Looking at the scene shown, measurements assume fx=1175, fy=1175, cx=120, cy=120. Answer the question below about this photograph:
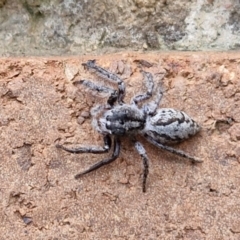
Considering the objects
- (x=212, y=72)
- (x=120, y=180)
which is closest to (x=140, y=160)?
(x=120, y=180)

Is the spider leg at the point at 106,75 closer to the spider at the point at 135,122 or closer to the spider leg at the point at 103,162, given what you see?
the spider at the point at 135,122

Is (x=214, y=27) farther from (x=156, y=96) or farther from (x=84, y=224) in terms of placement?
(x=84, y=224)

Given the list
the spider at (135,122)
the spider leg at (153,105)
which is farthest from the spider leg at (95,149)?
the spider leg at (153,105)

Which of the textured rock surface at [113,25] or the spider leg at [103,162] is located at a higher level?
→ the textured rock surface at [113,25]

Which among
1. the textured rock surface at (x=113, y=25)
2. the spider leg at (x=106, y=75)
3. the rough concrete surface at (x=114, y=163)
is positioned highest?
the textured rock surface at (x=113, y=25)

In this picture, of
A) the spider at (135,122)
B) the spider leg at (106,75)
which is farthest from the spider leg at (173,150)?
the spider leg at (106,75)

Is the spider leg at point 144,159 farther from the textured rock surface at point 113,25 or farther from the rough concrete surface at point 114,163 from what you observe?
the textured rock surface at point 113,25
